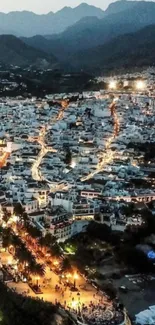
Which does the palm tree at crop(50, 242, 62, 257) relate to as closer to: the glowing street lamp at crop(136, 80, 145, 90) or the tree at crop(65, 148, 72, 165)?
the tree at crop(65, 148, 72, 165)

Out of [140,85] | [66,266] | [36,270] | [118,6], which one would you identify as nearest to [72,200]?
[66,266]

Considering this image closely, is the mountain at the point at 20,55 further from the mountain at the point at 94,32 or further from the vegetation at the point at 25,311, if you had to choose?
the vegetation at the point at 25,311

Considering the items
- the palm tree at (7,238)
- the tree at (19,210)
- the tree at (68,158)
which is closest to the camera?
the palm tree at (7,238)

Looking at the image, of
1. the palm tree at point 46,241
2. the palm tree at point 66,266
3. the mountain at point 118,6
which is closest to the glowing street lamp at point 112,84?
the palm tree at point 46,241

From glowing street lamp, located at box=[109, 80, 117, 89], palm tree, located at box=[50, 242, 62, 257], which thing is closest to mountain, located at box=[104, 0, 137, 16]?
glowing street lamp, located at box=[109, 80, 117, 89]

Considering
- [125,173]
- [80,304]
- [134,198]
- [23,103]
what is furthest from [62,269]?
[23,103]

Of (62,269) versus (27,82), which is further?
(27,82)

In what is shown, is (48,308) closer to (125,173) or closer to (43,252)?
(43,252)

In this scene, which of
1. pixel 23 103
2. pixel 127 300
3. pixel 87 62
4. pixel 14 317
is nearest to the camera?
pixel 14 317
